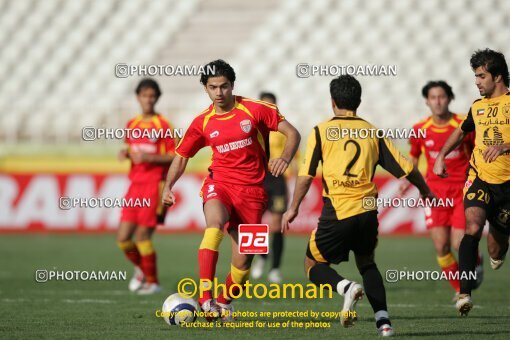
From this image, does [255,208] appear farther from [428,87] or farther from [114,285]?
[114,285]

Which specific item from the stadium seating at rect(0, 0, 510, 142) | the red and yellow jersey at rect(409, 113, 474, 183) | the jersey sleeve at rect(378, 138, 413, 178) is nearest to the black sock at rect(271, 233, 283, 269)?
the red and yellow jersey at rect(409, 113, 474, 183)

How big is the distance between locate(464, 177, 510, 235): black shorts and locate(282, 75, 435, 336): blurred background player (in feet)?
3.85

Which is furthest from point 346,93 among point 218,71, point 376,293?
point 376,293

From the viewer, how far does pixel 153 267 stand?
448 inches

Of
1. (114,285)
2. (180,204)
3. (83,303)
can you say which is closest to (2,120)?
(180,204)

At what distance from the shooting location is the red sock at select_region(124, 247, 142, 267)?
456 inches

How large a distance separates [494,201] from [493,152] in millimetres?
651

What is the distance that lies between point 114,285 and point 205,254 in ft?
15.4

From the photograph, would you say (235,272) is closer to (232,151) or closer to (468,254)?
(232,151)

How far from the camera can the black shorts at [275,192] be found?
13.4 meters

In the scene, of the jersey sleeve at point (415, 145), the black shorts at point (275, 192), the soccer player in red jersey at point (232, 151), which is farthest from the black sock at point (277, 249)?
the soccer player in red jersey at point (232, 151)

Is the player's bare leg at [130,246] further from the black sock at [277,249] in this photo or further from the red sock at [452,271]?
the red sock at [452,271]

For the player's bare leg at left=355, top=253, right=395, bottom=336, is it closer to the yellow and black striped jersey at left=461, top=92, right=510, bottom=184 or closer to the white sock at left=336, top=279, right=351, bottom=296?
the white sock at left=336, top=279, right=351, bottom=296

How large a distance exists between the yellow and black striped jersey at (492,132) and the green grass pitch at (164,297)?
134cm
